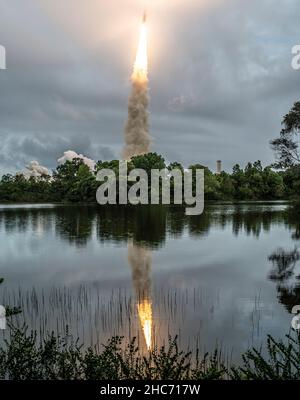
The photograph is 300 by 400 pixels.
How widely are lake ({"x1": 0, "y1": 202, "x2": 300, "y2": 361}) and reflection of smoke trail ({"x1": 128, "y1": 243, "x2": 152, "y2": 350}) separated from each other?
5 cm

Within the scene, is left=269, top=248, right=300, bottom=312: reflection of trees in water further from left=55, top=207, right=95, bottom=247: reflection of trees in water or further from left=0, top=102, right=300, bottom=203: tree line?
left=0, top=102, right=300, bottom=203: tree line

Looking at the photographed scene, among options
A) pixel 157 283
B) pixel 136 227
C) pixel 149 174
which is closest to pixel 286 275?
pixel 157 283

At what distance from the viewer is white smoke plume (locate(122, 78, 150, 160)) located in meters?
117

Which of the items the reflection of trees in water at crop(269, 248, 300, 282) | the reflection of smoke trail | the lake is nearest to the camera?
the lake

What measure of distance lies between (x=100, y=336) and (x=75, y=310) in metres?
3.78

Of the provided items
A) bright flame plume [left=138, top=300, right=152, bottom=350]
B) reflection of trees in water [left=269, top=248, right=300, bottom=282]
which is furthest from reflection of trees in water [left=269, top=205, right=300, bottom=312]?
bright flame plume [left=138, top=300, right=152, bottom=350]

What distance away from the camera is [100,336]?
15070mm

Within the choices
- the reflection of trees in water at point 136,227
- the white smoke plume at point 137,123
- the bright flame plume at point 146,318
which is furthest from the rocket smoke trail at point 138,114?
the bright flame plume at point 146,318

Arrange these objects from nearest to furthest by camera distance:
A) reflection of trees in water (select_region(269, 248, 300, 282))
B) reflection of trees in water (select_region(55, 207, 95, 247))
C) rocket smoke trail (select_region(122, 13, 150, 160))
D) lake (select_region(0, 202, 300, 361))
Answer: lake (select_region(0, 202, 300, 361)) < reflection of trees in water (select_region(269, 248, 300, 282)) < reflection of trees in water (select_region(55, 207, 95, 247)) < rocket smoke trail (select_region(122, 13, 150, 160))

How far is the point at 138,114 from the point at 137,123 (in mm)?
3733

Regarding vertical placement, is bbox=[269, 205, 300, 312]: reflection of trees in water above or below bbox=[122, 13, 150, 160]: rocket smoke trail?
below

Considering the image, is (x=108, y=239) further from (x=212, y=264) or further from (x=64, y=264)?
(x=212, y=264)

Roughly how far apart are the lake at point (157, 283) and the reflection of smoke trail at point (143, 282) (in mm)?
52

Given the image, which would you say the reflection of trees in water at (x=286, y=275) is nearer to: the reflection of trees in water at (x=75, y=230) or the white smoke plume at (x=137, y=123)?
the reflection of trees in water at (x=75, y=230)
